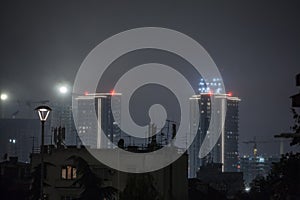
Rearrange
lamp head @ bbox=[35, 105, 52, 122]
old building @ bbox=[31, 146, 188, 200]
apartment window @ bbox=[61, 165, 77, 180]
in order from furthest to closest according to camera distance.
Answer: apartment window @ bbox=[61, 165, 77, 180]
old building @ bbox=[31, 146, 188, 200]
lamp head @ bbox=[35, 105, 52, 122]

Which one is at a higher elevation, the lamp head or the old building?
the lamp head

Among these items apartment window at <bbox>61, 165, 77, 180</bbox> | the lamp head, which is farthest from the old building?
the lamp head

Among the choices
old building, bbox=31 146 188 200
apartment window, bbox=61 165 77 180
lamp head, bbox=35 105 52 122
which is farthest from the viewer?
apartment window, bbox=61 165 77 180

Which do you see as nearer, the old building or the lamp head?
the lamp head

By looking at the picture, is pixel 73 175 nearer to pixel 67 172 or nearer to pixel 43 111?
pixel 67 172

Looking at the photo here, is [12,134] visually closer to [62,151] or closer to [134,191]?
[62,151]

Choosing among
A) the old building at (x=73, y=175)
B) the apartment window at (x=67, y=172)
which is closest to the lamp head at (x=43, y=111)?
the old building at (x=73, y=175)

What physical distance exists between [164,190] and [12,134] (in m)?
89.8

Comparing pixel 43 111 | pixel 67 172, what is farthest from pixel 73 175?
pixel 43 111

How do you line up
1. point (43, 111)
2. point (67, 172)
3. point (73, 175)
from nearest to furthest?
point (43, 111), point (73, 175), point (67, 172)

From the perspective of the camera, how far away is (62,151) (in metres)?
52.9

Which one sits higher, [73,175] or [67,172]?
[67,172]

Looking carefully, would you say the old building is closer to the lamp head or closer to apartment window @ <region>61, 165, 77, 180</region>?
apartment window @ <region>61, 165, 77, 180</region>

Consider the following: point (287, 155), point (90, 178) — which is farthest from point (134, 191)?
point (287, 155)
